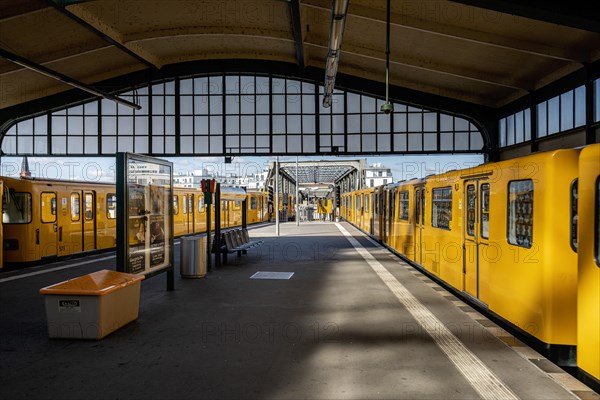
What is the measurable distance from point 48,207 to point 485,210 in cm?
1273

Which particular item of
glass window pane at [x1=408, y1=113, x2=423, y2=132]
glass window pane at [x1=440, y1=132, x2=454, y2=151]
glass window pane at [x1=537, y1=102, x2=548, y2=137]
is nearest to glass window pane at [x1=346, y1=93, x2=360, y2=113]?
glass window pane at [x1=408, y1=113, x2=423, y2=132]

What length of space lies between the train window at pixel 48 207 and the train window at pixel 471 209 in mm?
12241

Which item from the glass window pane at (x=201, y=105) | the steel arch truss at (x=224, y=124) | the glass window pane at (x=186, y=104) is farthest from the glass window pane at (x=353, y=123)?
the glass window pane at (x=186, y=104)

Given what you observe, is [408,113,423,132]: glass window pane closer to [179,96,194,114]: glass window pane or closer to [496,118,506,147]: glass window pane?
[496,118,506,147]: glass window pane

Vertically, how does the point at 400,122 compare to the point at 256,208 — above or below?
above

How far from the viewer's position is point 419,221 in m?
12.5

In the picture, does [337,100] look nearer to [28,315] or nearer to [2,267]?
[2,267]

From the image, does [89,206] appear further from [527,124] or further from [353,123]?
[527,124]

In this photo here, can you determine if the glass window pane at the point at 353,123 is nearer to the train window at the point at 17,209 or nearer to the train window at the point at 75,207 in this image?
the train window at the point at 75,207

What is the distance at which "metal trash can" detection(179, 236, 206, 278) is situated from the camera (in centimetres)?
1146

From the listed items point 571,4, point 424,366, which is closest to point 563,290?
point 424,366

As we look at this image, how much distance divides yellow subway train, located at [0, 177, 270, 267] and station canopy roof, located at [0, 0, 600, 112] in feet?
16.9

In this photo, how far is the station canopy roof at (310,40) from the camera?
50.3 feet

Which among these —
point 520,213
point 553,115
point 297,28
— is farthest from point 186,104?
point 520,213
